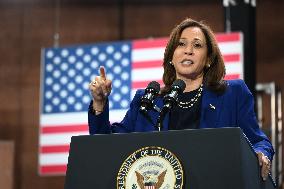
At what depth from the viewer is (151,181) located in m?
1.87

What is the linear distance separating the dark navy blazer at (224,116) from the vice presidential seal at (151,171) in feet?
1.55

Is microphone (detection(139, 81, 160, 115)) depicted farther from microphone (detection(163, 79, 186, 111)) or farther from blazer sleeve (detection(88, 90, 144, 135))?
blazer sleeve (detection(88, 90, 144, 135))

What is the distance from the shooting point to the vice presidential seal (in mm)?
1868

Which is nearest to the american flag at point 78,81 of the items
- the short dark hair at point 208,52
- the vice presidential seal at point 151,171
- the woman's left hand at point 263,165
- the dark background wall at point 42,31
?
the dark background wall at point 42,31

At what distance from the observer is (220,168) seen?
1.84 m

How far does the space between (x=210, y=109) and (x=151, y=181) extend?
631mm

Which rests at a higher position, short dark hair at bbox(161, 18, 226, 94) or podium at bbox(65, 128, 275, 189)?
short dark hair at bbox(161, 18, 226, 94)

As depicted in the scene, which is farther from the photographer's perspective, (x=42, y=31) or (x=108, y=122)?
(x=42, y=31)

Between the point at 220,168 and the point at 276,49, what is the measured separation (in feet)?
22.8

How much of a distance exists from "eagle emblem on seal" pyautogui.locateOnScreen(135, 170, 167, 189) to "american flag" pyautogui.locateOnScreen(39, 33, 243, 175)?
3.71 metres

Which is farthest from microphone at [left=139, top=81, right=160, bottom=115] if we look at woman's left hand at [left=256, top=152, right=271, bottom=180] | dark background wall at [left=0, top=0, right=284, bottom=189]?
dark background wall at [left=0, top=0, right=284, bottom=189]

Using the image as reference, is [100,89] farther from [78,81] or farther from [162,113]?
[78,81]

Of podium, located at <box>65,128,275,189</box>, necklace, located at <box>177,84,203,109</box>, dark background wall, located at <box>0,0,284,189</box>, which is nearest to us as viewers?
podium, located at <box>65,128,275,189</box>

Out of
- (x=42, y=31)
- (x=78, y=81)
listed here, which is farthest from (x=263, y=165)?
(x=42, y=31)
